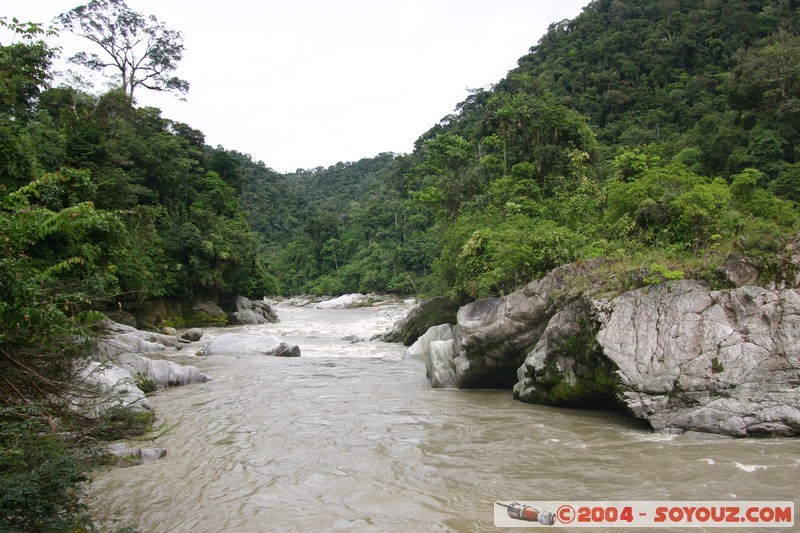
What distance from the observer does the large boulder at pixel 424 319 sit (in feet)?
52.5

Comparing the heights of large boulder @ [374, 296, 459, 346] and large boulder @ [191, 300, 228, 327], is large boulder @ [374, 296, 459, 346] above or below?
above

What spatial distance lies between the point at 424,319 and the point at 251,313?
1793 centimetres

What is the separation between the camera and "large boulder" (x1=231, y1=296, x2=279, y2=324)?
3084 centimetres

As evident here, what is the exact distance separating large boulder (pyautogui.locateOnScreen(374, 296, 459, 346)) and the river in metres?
6.62

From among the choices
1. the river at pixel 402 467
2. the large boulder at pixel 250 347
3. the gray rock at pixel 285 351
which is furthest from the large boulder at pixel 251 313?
the river at pixel 402 467

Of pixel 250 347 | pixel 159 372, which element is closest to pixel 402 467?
pixel 159 372

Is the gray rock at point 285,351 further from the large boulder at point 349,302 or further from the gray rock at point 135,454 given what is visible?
the large boulder at point 349,302

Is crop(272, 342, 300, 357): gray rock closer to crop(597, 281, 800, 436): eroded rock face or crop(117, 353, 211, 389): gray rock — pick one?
crop(117, 353, 211, 389): gray rock

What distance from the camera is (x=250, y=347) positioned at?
16.3 m

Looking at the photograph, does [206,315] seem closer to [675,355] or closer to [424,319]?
[424,319]

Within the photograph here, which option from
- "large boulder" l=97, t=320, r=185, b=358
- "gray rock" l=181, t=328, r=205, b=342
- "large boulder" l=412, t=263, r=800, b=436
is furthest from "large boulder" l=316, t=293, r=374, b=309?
"large boulder" l=412, t=263, r=800, b=436

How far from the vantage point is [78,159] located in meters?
20.8

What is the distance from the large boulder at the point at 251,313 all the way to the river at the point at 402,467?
21944 millimetres

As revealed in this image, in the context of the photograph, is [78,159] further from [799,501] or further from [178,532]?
[799,501]
